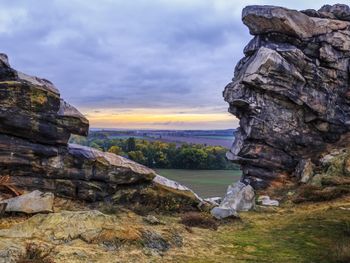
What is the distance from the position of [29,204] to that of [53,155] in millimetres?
3798

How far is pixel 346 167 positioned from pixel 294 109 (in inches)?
296

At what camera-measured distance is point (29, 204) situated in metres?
16.4

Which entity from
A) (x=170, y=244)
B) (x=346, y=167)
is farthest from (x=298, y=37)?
(x=170, y=244)

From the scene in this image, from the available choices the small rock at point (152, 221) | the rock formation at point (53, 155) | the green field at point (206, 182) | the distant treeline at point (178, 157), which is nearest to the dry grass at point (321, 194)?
the rock formation at point (53, 155)

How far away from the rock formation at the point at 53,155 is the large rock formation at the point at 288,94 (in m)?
15.8

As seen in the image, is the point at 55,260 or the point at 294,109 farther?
the point at 294,109

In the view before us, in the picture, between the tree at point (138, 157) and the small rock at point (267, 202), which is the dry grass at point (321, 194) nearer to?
the small rock at point (267, 202)

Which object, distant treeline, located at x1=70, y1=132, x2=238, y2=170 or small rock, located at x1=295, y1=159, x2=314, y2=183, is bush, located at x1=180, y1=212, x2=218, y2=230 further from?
distant treeline, located at x1=70, y1=132, x2=238, y2=170

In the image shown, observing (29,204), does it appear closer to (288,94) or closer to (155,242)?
(155,242)

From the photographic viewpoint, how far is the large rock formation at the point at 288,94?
3425 cm

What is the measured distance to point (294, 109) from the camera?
35.2 meters

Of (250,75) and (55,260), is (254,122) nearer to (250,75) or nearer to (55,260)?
(250,75)

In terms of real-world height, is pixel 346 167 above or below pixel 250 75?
below

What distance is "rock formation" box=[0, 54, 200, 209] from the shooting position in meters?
18.7
